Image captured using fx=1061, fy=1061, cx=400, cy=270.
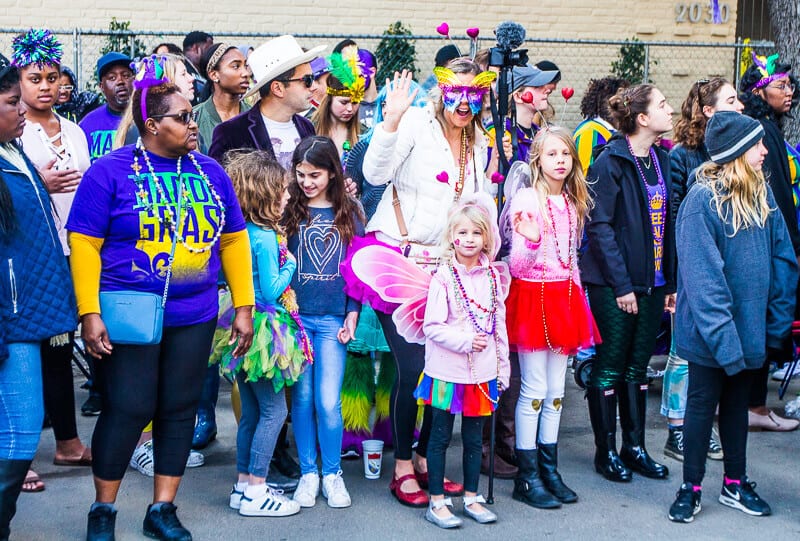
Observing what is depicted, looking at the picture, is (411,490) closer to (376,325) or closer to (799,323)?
(376,325)

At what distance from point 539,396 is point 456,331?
0.69 meters

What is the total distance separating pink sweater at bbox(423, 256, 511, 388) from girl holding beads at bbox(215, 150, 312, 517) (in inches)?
25.7

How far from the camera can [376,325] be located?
5672 mm

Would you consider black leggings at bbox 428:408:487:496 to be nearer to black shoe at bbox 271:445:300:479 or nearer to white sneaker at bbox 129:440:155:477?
black shoe at bbox 271:445:300:479

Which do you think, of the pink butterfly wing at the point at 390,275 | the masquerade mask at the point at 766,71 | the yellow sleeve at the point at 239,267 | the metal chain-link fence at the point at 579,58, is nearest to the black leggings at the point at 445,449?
the pink butterfly wing at the point at 390,275

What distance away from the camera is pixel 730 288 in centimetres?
496

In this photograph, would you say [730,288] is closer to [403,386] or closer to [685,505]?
[685,505]

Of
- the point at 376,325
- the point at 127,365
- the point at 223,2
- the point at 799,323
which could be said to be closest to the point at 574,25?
the point at 223,2

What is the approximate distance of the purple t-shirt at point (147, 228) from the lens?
4316 millimetres

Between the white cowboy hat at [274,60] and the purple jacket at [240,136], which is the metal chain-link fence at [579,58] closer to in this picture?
the white cowboy hat at [274,60]

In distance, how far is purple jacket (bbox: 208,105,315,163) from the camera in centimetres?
563

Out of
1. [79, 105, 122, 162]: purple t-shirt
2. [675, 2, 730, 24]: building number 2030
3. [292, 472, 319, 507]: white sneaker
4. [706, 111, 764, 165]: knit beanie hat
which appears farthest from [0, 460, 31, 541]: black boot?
[675, 2, 730, 24]: building number 2030

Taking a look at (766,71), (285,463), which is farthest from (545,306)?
(766,71)

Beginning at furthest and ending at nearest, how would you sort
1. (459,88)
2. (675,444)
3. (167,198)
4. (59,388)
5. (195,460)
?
1. (675,444)
2. (195,460)
3. (59,388)
4. (459,88)
5. (167,198)
